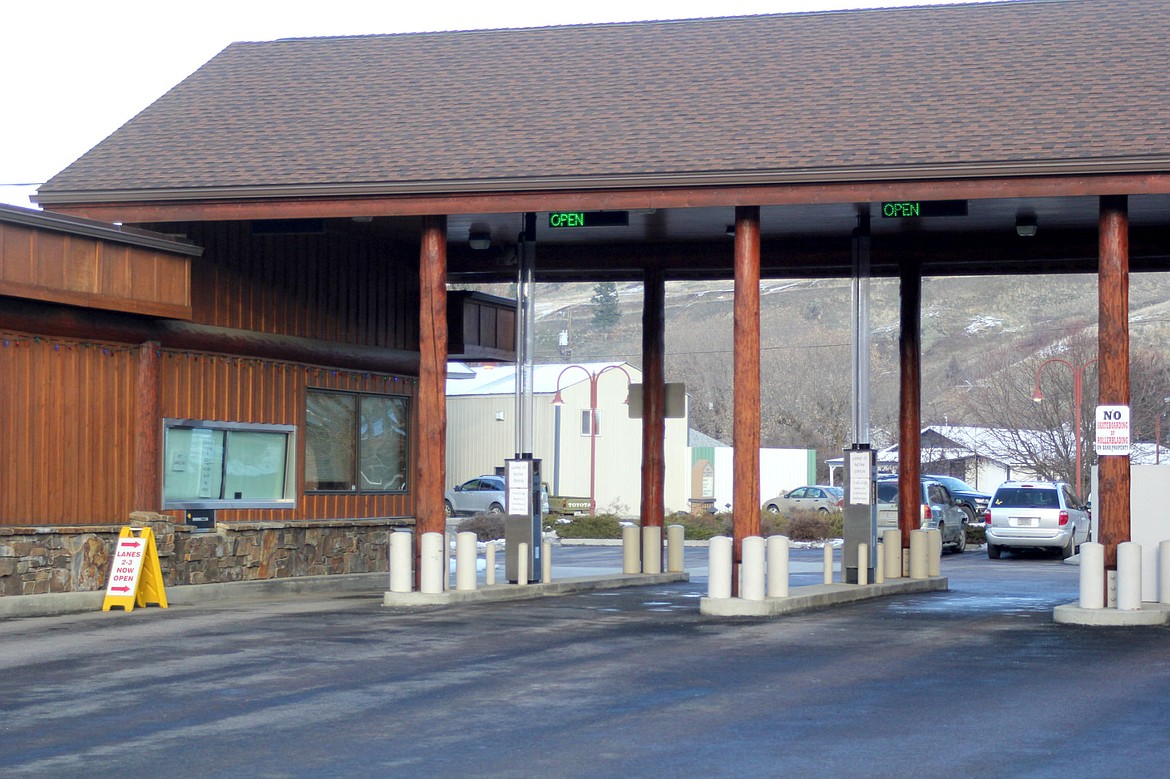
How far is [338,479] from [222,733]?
14655mm

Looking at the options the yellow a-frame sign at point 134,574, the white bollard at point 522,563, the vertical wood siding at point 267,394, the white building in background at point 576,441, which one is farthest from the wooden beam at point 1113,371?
the white building in background at point 576,441

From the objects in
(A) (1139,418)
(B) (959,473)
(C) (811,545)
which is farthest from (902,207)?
(B) (959,473)

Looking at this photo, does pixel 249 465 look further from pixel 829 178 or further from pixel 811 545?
pixel 811 545

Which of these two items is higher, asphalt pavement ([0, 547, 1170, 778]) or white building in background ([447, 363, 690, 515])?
white building in background ([447, 363, 690, 515])

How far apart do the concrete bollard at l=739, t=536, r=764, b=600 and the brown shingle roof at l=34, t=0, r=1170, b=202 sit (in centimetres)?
432

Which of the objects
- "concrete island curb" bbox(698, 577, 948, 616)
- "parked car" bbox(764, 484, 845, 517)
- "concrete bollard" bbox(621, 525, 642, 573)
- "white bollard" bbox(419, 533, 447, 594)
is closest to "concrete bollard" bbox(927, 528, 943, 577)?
"concrete island curb" bbox(698, 577, 948, 616)

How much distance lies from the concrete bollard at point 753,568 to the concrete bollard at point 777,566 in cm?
37

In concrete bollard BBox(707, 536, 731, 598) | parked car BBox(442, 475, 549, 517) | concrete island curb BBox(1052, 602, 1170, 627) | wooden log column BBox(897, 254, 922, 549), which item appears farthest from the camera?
parked car BBox(442, 475, 549, 517)

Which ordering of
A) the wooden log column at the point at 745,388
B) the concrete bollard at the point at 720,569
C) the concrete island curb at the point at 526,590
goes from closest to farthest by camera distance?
the concrete bollard at the point at 720,569
the wooden log column at the point at 745,388
the concrete island curb at the point at 526,590

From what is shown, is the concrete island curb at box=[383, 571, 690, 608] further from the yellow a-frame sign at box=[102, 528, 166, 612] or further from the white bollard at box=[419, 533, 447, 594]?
the yellow a-frame sign at box=[102, 528, 166, 612]

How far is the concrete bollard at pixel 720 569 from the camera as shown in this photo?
18.8m

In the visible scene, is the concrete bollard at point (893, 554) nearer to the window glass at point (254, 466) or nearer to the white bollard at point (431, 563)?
the white bollard at point (431, 563)

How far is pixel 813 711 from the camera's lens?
11328mm

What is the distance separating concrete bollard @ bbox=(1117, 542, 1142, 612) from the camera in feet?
57.3
